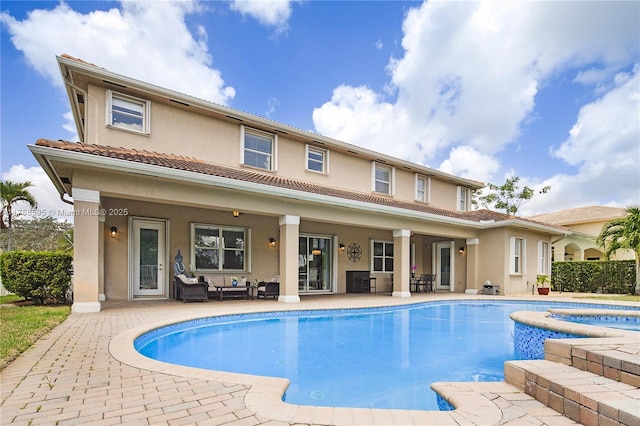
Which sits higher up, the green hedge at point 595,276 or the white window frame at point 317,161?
the white window frame at point 317,161

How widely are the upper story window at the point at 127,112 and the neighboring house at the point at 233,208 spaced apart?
33mm

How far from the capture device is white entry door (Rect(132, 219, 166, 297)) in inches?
425

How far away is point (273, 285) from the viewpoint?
11.5 m

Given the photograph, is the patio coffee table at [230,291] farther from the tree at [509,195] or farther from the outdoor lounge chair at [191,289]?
the tree at [509,195]

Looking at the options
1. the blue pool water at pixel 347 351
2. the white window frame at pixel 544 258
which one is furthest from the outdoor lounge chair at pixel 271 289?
the white window frame at pixel 544 258

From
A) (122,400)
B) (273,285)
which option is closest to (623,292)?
(273,285)

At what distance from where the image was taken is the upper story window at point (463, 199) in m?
19.9

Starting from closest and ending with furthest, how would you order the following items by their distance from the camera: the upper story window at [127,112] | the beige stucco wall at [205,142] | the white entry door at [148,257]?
1. the beige stucco wall at [205,142]
2. the upper story window at [127,112]
3. the white entry door at [148,257]

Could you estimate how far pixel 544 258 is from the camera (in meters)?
17.8

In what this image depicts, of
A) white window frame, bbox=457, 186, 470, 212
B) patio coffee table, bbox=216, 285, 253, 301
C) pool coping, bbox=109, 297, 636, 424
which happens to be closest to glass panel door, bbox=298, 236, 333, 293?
Result: patio coffee table, bbox=216, 285, 253, 301


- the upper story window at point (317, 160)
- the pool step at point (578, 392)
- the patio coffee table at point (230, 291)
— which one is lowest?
the patio coffee table at point (230, 291)

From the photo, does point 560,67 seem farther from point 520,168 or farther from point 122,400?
point 122,400

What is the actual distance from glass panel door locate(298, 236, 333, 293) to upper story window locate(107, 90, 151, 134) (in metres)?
6.92

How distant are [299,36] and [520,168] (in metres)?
23.0
